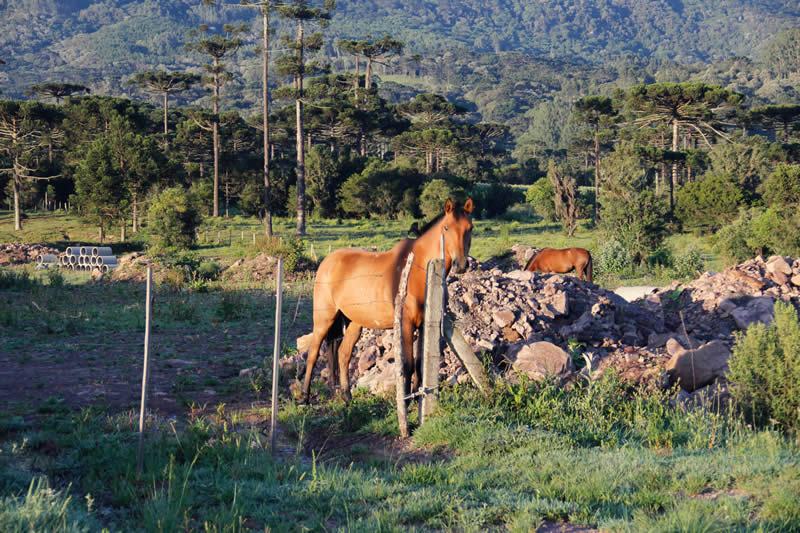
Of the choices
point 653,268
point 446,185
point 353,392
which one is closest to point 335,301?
point 353,392

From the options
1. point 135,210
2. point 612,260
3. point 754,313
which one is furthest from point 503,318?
point 135,210

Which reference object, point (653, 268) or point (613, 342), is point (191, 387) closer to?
point (613, 342)

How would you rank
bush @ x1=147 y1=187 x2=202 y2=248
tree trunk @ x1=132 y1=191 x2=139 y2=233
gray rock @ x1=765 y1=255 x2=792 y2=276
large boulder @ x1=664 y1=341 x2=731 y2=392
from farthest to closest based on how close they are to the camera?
1. tree trunk @ x1=132 y1=191 x2=139 y2=233
2. bush @ x1=147 y1=187 x2=202 y2=248
3. gray rock @ x1=765 y1=255 x2=792 y2=276
4. large boulder @ x1=664 y1=341 x2=731 y2=392

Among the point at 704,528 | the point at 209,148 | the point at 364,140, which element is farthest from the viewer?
the point at 364,140

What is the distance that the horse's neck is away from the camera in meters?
6.36

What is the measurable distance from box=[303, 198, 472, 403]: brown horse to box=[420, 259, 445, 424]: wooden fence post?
0.71 ft

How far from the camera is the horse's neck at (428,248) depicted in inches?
251

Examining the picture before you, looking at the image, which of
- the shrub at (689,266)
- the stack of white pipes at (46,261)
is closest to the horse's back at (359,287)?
the shrub at (689,266)

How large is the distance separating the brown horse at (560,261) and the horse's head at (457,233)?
10.5 m

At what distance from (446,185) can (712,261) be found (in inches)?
981

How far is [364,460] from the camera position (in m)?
5.74

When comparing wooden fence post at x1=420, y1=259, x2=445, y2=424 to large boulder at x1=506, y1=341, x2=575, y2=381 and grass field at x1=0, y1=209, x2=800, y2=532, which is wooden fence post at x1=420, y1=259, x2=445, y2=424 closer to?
grass field at x1=0, y1=209, x2=800, y2=532

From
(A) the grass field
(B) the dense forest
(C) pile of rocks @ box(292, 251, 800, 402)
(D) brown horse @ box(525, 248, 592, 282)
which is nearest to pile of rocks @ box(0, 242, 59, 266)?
(B) the dense forest

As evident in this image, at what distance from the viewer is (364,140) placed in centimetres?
7406
